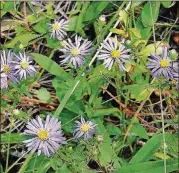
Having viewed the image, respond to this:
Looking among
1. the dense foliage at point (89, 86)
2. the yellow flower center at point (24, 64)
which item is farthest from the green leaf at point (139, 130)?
the yellow flower center at point (24, 64)

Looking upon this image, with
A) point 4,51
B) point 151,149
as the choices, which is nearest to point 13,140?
point 4,51

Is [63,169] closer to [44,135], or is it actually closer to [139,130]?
[44,135]

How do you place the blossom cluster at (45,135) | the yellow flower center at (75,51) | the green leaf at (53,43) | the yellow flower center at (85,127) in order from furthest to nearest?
the green leaf at (53,43)
the yellow flower center at (75,51)
the yellow flower center at (85,127)
the blossom cluster at (45,135)

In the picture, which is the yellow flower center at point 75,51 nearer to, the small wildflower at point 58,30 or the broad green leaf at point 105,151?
the small wildflower at point 58,30

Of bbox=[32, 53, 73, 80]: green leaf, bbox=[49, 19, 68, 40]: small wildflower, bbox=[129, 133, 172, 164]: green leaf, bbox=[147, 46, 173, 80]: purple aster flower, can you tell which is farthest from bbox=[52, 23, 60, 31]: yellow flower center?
bbox=[129, 133, 172, 164]: green leaf

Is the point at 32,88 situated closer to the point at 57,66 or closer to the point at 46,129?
the point at 57,66

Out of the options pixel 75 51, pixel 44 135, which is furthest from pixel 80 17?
pixel 44 135
